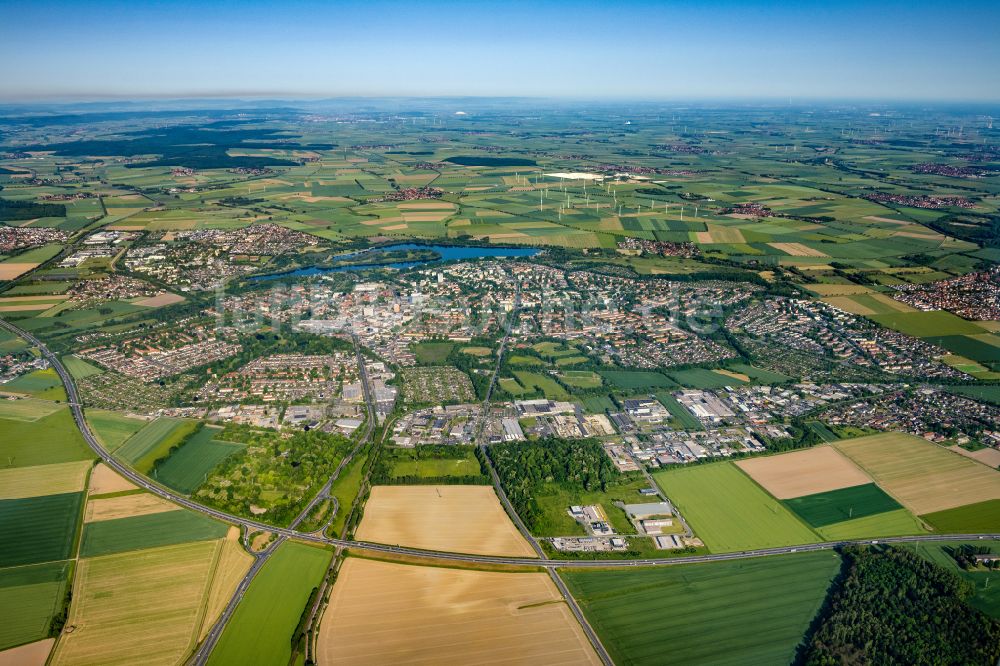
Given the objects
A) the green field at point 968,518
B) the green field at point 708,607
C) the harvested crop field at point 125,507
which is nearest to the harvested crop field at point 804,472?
the green field at point 968,518

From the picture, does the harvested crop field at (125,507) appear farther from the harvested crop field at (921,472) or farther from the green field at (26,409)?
the harvested crop field at (921,472)

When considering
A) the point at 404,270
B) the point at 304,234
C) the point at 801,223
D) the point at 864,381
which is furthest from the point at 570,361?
the point at 801,223

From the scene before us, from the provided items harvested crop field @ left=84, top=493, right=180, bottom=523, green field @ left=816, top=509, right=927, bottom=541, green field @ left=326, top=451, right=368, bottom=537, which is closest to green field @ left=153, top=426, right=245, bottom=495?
harvested crop field @ left=84, top=493, right=180, bottom=523

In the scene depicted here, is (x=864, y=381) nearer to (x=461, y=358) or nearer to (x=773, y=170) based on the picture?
(x=461, y=358)

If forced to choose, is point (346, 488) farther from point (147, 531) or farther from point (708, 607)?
point (708, 607)

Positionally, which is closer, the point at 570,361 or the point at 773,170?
the point at 570,361

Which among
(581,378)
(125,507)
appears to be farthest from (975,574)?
(125,507)
